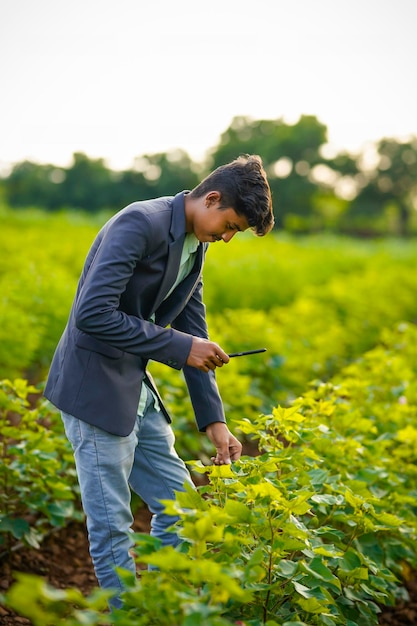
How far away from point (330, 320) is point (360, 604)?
16.2ft

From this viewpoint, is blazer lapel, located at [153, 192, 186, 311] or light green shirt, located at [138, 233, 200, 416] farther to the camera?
light green shirt, located at [138, 233, 200, 416]

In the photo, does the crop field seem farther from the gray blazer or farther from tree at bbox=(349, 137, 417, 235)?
tree at bbox=(349, 137, 417, 235)

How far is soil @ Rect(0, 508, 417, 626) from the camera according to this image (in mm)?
2971

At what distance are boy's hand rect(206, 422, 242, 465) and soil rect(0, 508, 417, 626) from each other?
3.59 ft

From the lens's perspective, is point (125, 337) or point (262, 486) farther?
point (125, 337)

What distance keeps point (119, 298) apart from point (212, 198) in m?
0.41

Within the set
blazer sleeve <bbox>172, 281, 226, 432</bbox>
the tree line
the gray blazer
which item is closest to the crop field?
blazer sleeve <bbox>172, 281, 226, 432</bbox>

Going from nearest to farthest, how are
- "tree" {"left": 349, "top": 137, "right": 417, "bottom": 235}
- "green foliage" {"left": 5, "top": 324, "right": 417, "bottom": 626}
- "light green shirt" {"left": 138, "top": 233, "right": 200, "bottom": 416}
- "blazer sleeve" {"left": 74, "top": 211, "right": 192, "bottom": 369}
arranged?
"green foliage" {"left": 5, "top": 324, "right": 417, "bottom": 626} < "blazer sleeve" {"left": 74, "top": 211, "right": 192, "bottom": 369} < "light green shirt" {"left": 138, "top": 233, "right": 200, "bottom": 416} < "tree" {"left": 349, "top": 137, "right": 417, "bottom": 235}

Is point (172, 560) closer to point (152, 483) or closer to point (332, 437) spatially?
point (152, 483)

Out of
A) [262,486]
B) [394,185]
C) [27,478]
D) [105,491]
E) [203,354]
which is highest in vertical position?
[394,185]

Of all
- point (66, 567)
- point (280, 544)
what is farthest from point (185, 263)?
point (66, 567)

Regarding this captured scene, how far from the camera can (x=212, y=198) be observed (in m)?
2.08

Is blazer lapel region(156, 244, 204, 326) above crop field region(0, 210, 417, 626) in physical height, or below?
above

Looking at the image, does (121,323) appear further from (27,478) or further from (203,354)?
(27,478)
